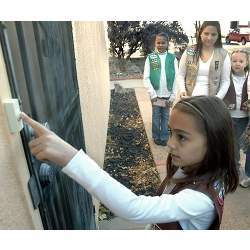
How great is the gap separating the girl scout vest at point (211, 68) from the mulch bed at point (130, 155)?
1077mm

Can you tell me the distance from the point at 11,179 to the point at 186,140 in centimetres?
62

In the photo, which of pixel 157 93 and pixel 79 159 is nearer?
pixel 79 159

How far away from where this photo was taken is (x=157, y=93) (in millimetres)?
3938

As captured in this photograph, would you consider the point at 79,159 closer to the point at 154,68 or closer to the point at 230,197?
the point at 230,197

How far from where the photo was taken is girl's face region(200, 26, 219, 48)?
108 inches

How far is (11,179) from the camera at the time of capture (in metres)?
0.88

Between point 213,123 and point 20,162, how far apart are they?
0.71m

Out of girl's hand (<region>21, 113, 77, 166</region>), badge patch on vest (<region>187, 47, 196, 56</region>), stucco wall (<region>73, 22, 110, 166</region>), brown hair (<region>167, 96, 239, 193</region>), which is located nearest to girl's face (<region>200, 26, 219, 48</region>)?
badge patch on vest (<region>187, 47, 196, 56</region>)

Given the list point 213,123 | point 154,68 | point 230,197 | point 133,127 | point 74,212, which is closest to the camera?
point 213,123

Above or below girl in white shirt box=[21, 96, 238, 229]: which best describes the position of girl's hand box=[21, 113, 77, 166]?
above

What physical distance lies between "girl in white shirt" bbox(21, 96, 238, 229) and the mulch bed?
5.88ft

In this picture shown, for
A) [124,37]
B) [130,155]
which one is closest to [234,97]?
[130,155]

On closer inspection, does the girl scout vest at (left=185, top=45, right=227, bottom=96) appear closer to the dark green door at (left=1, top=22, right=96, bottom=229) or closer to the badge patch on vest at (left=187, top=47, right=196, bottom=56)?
the badge patch on vest at (left=187, top=47, right=196, bottom=56)

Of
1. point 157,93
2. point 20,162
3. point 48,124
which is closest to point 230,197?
point 157,93
